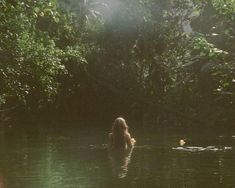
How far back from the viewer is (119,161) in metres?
19.1

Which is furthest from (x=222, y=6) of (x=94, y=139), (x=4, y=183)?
(x=94, y=139)

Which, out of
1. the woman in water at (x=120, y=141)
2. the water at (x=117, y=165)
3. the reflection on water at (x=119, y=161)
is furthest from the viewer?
the woman in water at (x=120, y=141)

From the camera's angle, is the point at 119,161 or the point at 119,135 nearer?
the point at 119,161

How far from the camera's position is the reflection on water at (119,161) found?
16.2m

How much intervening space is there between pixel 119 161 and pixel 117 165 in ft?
3.39

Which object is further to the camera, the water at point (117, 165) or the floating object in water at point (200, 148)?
the floating object in water at point (200, 148)

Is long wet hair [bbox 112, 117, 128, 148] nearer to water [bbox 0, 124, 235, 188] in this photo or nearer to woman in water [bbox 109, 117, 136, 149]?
woman in water [bbox 109, 117, 136, 149]

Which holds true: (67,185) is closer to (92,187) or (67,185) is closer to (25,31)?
(92,187)

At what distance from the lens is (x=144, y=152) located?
72.2ft

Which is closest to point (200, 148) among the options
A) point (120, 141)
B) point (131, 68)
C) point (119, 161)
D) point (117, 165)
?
point (120, 141)

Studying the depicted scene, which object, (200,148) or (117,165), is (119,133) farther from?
(117,165)

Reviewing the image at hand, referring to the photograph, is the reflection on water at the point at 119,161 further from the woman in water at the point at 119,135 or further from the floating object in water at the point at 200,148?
the floating object in water at the point at 200,148

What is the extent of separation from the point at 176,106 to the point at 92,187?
31.0m

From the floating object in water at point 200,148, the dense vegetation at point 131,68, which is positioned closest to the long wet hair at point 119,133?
the floating object in water at point 200,148
